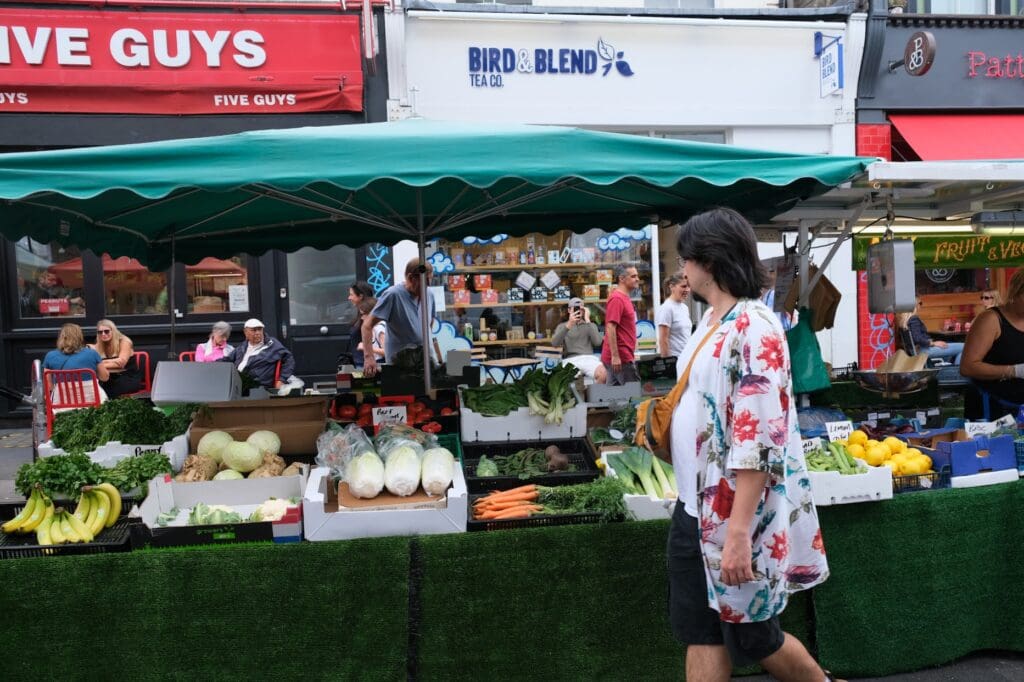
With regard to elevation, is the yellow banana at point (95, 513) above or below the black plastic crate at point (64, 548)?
above

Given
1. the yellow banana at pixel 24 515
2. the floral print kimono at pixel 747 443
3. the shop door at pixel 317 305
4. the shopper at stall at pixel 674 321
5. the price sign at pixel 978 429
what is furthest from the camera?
the shop door at pixel 317 305

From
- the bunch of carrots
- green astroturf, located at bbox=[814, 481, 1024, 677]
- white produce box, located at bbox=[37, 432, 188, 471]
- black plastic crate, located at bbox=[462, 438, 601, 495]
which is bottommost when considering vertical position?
green astroturf, located at bbox=[814, 481, 1024, 677]

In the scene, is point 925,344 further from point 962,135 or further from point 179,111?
point 179,111

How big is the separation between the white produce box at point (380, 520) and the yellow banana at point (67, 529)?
953 mm

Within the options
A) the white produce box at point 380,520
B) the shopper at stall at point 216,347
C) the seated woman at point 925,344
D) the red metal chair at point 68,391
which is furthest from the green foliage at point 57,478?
the seated woman at point 925,344

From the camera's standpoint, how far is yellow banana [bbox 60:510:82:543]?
11.0ft

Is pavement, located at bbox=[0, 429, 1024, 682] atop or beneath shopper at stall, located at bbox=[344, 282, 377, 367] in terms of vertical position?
beneath

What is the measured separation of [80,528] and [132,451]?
114 cm

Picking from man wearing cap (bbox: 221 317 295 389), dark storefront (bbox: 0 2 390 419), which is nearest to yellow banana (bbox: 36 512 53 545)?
man wearing cap (bbox: 221 317 295 389)

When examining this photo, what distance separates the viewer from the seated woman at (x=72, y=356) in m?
7.91

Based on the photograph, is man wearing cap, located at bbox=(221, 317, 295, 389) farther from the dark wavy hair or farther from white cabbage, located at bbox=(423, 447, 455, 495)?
the dark wavy hair

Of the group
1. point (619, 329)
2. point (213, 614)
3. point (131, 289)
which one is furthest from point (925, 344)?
point (131, 289)

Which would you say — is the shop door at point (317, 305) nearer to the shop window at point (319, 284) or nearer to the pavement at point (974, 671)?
the shop window at point (319, 284)

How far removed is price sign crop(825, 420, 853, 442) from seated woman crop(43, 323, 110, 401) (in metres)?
6.72
